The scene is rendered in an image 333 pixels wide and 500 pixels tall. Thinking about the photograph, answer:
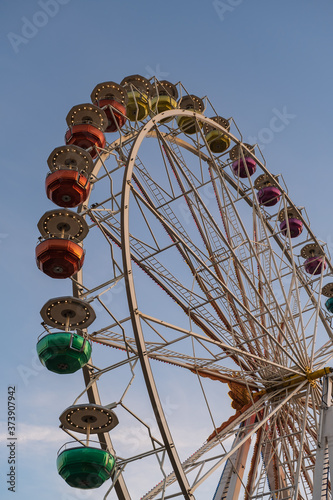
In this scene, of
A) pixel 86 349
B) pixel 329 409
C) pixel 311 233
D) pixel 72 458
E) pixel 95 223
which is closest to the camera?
pixel 72 458

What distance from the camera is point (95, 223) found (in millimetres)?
12625

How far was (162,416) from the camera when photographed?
32.1 feet

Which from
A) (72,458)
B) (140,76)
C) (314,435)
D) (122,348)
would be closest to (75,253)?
(122,348)

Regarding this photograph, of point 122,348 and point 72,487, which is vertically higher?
point 122,348

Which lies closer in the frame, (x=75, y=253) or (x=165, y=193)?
(x=75, y=253)

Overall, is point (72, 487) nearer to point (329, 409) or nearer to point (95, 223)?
point (95, 223)

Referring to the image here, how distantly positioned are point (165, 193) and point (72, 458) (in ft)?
24.4

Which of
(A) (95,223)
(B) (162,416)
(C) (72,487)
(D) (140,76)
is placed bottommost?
(C) (72,487)

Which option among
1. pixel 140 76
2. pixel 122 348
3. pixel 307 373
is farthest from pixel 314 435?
pixel 140 76

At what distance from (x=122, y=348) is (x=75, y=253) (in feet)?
8.93

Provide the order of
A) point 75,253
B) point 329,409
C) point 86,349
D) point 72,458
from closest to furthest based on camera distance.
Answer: point 72,458
point 86,349
point 75,253
point 329,409

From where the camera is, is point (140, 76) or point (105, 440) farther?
point (140, 76)

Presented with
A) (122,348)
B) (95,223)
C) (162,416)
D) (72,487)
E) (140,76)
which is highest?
(140,76)

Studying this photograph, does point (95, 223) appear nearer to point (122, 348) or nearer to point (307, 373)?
point (122, 348)
